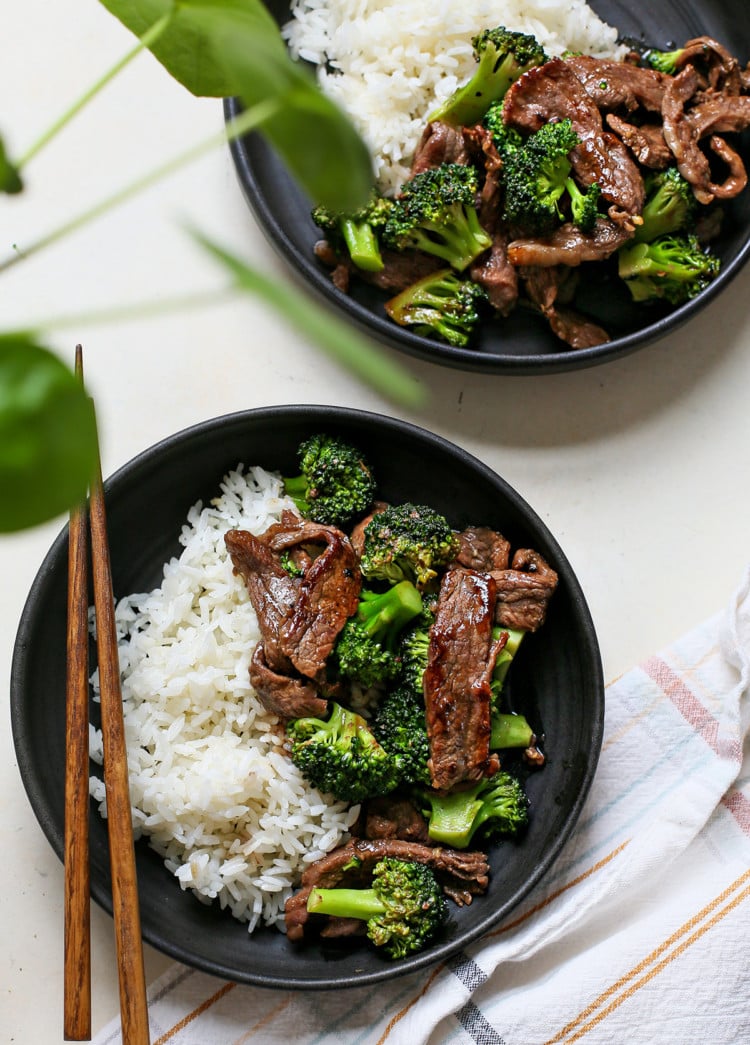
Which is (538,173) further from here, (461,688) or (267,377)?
(461,688)

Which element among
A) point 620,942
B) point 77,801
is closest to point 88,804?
point 77,801

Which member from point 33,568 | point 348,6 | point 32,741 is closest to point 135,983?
point 32,741

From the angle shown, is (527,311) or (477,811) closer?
(477,811)

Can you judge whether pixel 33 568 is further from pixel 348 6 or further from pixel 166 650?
pixel 348 6

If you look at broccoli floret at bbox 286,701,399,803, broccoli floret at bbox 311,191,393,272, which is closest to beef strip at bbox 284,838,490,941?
broccoli floret at bbox 286,701,399,803

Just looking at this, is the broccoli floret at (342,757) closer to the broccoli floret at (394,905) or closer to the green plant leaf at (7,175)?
the broccoli floret at (394,905)
